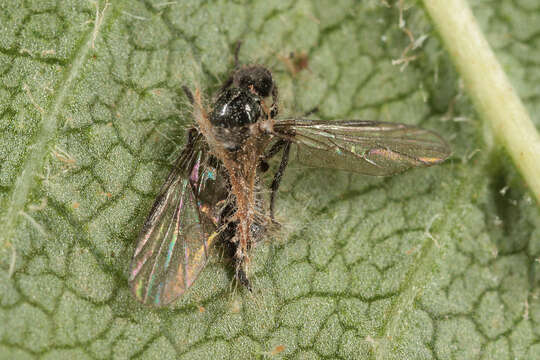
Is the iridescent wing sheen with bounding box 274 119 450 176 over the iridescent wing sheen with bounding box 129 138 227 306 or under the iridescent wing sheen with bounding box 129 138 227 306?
over

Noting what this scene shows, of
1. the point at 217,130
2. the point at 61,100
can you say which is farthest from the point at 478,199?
the point at 61,100

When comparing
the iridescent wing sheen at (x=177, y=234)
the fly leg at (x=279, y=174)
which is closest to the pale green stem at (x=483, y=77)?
the fly leg at (x=279, y=174)

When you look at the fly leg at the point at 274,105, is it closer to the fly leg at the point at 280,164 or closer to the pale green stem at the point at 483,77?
the fly leg at the point at 280,164

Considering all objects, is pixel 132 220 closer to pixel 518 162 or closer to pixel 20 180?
pixel 20 180

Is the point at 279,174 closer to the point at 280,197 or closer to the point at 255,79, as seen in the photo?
the point at 280,197

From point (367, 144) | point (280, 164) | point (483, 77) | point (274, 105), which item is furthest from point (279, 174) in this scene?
point (483, 77)

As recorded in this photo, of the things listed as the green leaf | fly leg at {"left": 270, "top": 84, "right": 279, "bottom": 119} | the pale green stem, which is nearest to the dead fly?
fly leg at {"left": 270, "top": 84, "right": 279, "bottom": 119}

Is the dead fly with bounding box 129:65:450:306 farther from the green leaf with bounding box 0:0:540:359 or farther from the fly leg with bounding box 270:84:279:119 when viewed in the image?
the green leaf with bounding box 0:0:540:359
